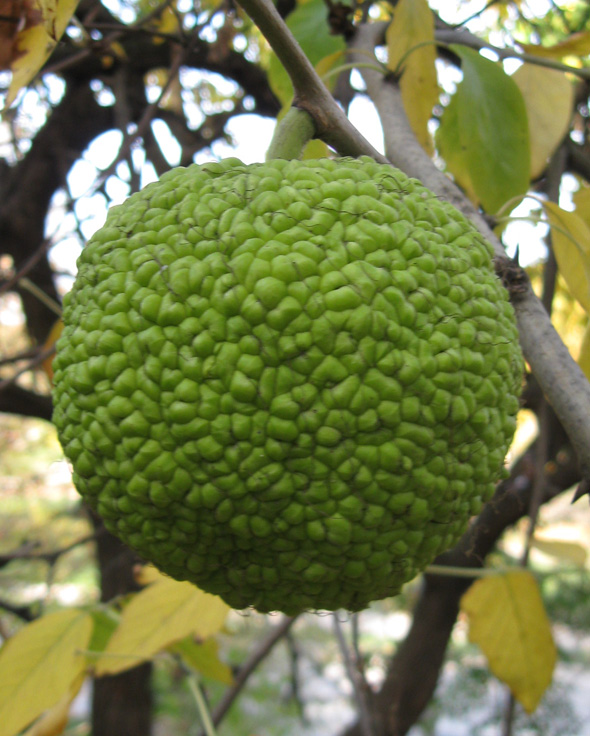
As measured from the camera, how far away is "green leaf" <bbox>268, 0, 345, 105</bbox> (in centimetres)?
148

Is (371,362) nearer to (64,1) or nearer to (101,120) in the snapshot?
(64,1)

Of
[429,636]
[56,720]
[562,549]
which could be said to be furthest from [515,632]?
[429,636]

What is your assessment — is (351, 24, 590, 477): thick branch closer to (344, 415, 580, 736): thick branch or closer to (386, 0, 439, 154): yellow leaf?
(386, 0, 439, 154): yellow leaf

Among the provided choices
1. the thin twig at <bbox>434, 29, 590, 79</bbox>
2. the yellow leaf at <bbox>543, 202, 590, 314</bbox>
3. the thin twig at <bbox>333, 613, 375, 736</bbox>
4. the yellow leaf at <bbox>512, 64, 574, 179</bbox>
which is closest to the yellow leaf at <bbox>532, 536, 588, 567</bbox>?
the thin twig at <bbox>333, 613, 375, 736</bbox>

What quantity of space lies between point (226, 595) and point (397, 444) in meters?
0.32

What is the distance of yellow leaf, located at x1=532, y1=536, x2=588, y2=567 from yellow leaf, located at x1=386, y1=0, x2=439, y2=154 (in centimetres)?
97

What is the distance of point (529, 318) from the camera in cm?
86

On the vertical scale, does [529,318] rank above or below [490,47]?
below

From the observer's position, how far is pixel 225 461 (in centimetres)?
70

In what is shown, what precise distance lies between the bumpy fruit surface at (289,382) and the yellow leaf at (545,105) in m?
0.73

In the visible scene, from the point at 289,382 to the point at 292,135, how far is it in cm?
37

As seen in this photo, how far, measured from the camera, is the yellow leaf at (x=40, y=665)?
1.10 m

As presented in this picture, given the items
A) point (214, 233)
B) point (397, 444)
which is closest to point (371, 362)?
point (397, 444)

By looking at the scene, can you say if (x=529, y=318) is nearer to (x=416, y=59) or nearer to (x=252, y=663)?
(x=416, y=59)
